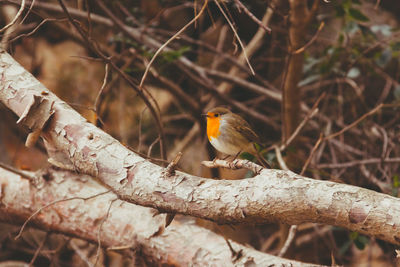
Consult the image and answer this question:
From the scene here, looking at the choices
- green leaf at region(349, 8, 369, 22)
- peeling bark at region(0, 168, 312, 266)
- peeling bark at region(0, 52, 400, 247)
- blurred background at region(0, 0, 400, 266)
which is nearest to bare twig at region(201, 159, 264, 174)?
peeling bark at region(0, 52, 400, 247)

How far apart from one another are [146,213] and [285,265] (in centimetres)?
85

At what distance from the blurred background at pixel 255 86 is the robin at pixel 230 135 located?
0.17 meters

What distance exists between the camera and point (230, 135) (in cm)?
272

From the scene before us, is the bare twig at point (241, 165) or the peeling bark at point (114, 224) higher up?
the bare twig at point (241, 165)

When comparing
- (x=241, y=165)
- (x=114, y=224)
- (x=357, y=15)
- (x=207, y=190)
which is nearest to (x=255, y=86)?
(x=357, y=15)

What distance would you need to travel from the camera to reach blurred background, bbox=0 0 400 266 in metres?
3.09

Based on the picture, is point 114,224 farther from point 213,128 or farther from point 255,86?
point 255,86

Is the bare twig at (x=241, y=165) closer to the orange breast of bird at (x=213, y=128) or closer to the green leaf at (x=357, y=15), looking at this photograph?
the orange breast of bird at (x=213, y=128)

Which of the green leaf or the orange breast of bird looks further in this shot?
the green leaf

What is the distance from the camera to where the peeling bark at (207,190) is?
4.24 feet

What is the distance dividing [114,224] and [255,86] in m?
1.95

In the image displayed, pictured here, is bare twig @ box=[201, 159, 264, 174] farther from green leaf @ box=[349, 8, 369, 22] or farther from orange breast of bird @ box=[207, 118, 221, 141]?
green leaf @ box=[349, 8, 369, 22]

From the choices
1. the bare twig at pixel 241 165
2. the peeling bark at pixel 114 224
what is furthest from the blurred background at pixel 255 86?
the bare twig at pixel 241 165

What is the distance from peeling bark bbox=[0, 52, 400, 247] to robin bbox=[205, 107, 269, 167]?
1123 millimetres
